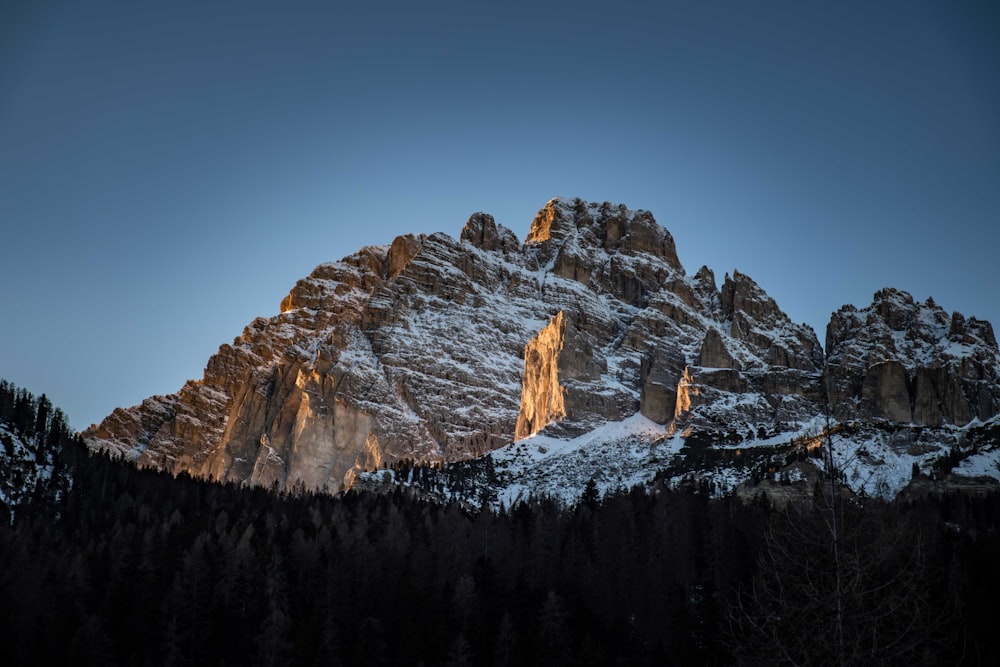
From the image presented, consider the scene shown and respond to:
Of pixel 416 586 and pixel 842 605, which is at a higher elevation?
pixel 416 586

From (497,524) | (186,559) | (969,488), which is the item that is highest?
(969,488)

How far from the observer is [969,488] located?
459 ft

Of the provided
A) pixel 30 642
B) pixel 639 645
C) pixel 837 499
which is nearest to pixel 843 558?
pixel 837 499

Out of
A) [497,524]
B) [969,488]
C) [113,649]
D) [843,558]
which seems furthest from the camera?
[969,488]

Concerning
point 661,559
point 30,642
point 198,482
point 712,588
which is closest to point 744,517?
point 661,559

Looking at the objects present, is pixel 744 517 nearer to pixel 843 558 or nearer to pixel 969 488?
pixel 969 488

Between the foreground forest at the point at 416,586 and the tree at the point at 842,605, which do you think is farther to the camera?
the foreground forest at the point at 416,586

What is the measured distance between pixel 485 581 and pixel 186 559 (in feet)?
89.2

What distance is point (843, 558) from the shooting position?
21594mm

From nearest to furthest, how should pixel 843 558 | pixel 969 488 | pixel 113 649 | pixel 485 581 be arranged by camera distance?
pixel 843 558, pixel 113 649, pixel 485 581, pixel 969 488

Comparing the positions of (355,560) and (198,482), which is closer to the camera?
(355,560)

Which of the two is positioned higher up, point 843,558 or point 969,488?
point 969,488

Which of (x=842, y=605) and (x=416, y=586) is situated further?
(x=416, y=586)

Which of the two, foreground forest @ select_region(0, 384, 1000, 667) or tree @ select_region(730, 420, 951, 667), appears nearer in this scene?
tree @ select_region(730, 420, 951, 667)
